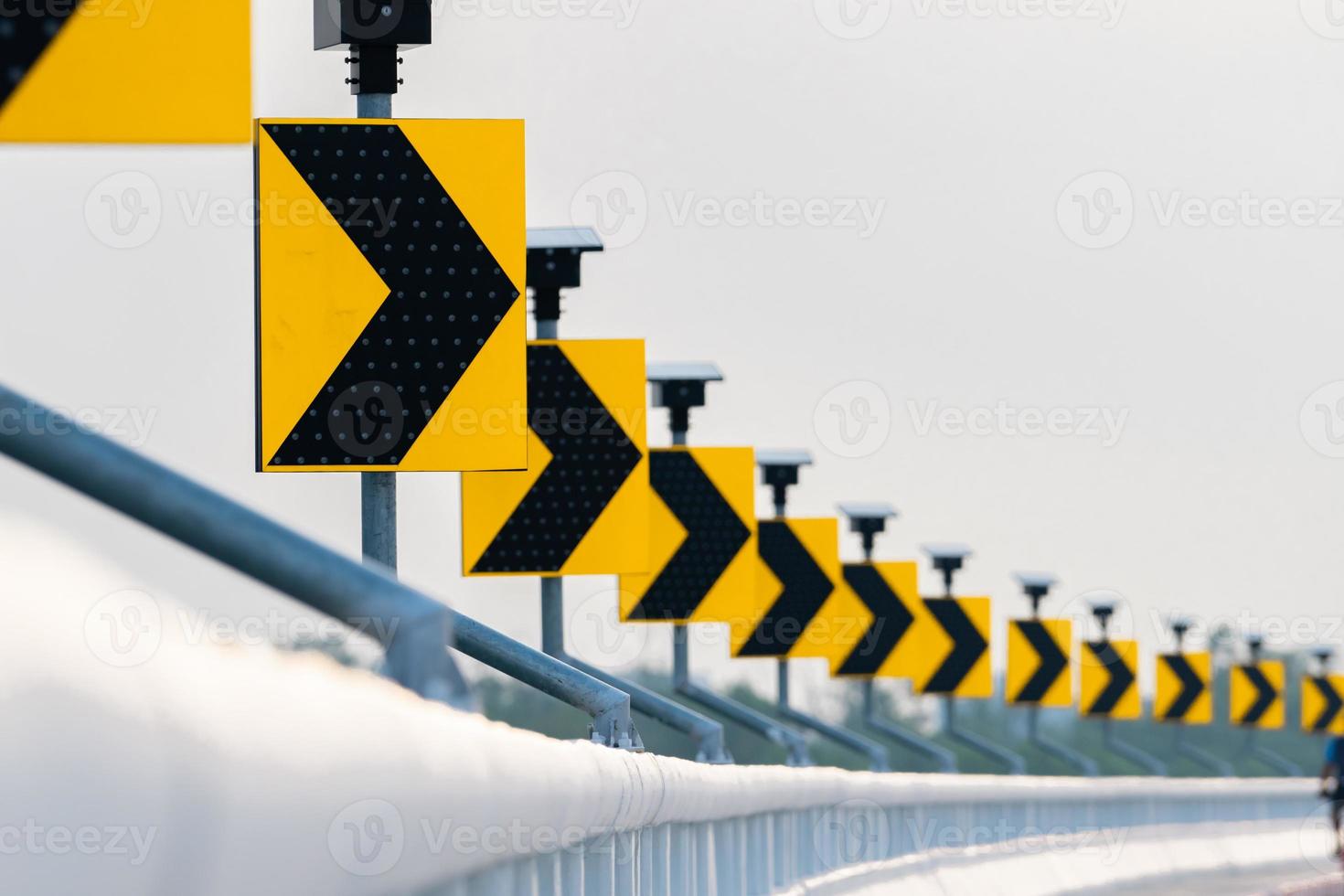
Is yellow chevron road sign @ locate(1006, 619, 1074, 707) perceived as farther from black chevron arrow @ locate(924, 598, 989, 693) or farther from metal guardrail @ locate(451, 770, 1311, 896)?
metal guardrail @ locate(451, 770, 1311, 896)

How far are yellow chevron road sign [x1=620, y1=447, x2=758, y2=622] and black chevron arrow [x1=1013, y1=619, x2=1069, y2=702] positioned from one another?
24.8 metres

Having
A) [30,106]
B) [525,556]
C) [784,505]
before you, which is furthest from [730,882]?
[784,505]

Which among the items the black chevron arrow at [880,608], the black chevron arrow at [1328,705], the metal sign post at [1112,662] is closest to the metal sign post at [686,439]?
the black chevron arrow at [880,608]

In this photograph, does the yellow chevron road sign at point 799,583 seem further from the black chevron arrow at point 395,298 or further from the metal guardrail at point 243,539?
the metal guardrail at point 243,539

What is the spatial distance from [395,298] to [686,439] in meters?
14.0

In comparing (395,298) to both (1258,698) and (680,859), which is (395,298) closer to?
(680,859)

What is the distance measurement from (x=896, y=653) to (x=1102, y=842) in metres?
9.24

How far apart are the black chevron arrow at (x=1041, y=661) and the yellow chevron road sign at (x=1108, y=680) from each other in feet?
20.8

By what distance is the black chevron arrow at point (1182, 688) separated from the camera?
63.2 metres

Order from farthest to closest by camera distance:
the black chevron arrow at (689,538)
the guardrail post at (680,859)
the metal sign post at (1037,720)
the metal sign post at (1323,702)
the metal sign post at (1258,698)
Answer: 1. the metal sign post at (1323,702)
2. the metal sign post at (1258,698)
3. the metal sign post at (1037,720)
4. the black chevron arrow at (689,538)
5. the guardrail post at (680,859)

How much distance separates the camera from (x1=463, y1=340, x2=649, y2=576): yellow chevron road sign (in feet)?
52.9

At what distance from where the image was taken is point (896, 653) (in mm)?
34906

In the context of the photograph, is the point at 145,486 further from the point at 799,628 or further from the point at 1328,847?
the point at 1328,847

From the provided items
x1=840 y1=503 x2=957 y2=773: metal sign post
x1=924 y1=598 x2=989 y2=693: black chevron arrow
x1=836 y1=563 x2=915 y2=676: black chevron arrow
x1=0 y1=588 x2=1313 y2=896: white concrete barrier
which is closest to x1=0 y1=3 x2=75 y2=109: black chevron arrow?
x1=0 y1=588 x2=1313 y2=896: white concrete barrier
